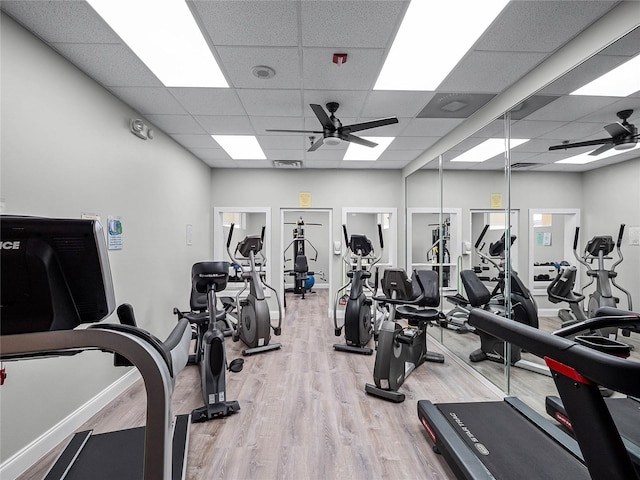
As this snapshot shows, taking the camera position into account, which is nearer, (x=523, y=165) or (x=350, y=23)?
(x=350, y=23)

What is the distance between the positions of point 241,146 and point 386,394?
3615 millimetres

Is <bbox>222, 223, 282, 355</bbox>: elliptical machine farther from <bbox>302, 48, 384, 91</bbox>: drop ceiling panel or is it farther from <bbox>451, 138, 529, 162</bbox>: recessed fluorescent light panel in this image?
<bbox>451, 138, 529, 162</bbox>: recessed fluorescent light panel

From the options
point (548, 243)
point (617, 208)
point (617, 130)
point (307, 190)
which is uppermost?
point (307, 190)

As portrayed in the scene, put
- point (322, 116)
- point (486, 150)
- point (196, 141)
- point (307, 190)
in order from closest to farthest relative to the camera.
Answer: point (322, 116) < point (486, 150) < point (196, 141) < point (307, 190)

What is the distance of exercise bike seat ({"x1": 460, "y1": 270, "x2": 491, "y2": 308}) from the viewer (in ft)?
11.3

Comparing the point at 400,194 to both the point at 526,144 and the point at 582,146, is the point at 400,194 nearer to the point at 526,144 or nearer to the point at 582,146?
the point at 526,144

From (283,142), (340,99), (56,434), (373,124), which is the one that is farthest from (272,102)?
(56,434)

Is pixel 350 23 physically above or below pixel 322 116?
above

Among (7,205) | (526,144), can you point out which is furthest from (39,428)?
(526,144)

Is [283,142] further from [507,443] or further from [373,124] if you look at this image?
[507,443]

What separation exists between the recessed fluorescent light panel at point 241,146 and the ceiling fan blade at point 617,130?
137 inches

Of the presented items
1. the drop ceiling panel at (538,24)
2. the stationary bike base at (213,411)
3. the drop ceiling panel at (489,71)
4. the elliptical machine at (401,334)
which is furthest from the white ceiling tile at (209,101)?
the stationary bike base at (213,411)

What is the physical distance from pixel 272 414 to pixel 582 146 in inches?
122

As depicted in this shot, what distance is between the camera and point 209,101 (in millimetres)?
3068
